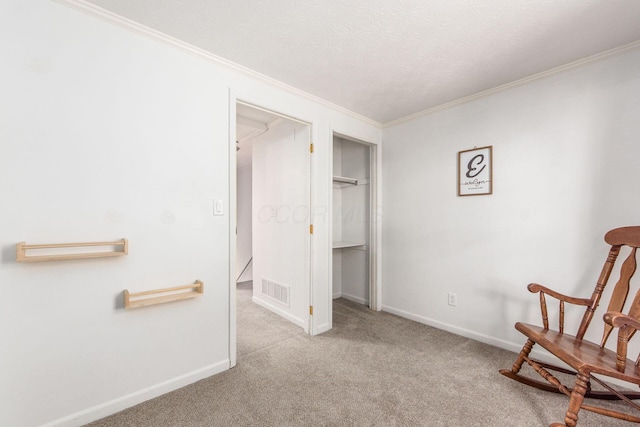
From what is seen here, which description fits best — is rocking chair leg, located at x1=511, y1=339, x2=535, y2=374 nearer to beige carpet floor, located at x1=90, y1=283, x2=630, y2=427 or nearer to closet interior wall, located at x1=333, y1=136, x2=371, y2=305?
beige carpet floor, located at x1=90, y1=283, x2=630, y2=427

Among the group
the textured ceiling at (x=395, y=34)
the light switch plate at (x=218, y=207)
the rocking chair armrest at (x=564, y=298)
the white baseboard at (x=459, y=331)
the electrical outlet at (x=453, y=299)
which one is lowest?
the white baseboard at (x=459, y=331)

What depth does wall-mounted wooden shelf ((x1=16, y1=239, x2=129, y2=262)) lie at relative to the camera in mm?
1312

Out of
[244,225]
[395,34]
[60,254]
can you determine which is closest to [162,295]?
A: [60,254]

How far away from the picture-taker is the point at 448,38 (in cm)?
176

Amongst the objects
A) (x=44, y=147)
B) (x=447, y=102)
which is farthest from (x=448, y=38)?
(x=44, y=147)

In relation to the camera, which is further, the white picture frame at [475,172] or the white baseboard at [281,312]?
the white baseboard at [281,312]

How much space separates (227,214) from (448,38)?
196 cm

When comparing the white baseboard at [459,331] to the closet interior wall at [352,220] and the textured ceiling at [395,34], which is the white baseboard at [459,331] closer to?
the closet interior wall at [352,220]

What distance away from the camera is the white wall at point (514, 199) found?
6.32ft

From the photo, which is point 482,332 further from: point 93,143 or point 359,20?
point 93,143

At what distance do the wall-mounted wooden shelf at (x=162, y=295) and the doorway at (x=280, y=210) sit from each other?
2.93 feet

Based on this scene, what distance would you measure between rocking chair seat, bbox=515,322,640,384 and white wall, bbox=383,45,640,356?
533 millimetres

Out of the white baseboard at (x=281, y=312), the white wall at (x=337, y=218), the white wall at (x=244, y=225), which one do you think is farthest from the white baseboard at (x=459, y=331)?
the white wall at (x=244, y=225)

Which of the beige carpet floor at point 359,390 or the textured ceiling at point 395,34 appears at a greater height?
the textured ceiling at point 395,34
